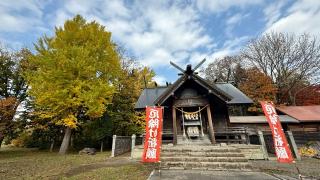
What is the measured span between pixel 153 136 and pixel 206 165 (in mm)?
2847

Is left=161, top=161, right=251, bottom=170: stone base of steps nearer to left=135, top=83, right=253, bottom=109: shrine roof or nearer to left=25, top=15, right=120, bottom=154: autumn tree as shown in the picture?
left=135, top=83, right=253, bottom=109: shrine roof

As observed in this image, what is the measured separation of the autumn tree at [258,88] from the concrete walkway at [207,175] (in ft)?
72.3

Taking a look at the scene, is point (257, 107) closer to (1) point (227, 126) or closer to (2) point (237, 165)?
(1) point (227, 126)

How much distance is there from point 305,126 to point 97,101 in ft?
68.7

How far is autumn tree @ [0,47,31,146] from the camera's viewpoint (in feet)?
57.5

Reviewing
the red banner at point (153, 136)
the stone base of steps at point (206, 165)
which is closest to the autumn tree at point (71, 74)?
the red banner at point (153, 136)

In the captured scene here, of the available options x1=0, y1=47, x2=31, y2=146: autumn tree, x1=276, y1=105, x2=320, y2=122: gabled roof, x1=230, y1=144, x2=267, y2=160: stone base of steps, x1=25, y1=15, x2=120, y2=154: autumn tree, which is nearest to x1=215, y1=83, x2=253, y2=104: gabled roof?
x1=230, y1=144, x2=267, y2=160: stone base of steps

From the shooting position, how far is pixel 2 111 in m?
15.7

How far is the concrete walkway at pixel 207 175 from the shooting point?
7.01 metres

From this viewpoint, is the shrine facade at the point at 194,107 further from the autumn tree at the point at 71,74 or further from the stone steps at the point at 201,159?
the autumn tree at the point at 71,74

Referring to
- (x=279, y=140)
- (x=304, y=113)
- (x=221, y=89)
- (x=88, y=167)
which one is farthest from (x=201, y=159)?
(x=304, y=113)

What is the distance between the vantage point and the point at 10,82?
1958 cm

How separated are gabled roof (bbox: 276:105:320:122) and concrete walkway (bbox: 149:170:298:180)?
49.5ft

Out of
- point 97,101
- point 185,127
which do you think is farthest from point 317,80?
point 97,101
